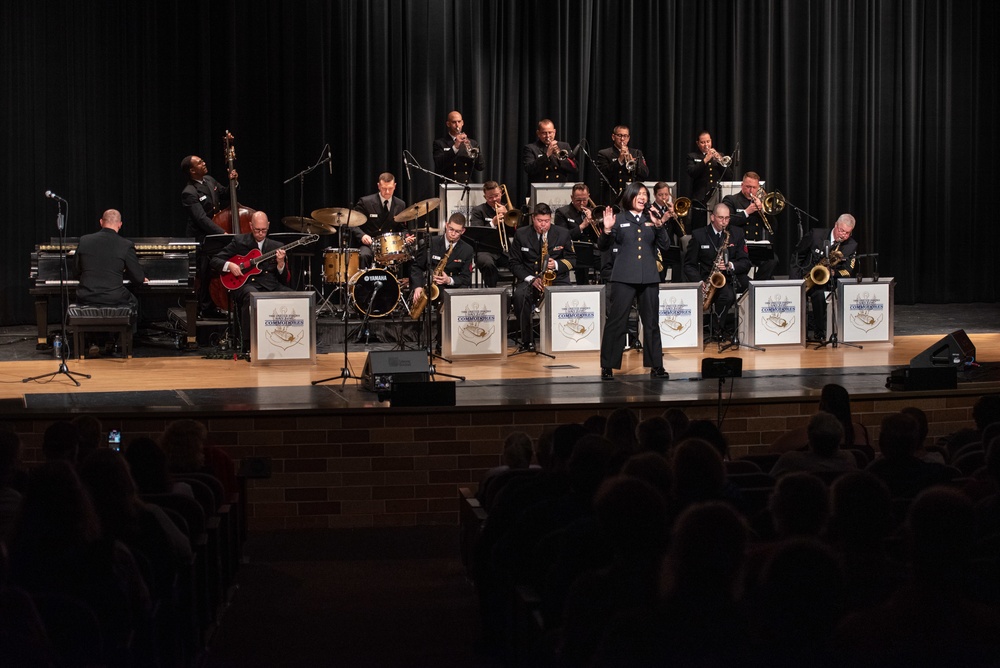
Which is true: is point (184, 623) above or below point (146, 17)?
below

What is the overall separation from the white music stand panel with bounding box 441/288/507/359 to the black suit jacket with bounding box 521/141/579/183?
9.27 ft

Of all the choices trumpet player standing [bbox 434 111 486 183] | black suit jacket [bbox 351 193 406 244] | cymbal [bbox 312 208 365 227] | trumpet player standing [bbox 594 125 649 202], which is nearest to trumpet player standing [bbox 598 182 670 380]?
cymbal [bbox 312 208 365 227]

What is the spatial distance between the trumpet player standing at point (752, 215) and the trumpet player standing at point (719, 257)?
1.66 feet

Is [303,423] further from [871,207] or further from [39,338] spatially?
[871,207]

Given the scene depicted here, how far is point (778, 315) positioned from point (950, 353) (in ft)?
9.84

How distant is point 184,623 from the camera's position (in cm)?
420

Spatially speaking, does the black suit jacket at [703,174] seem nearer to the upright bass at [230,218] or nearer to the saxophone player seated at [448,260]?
the saxophone player seated at [448,260]

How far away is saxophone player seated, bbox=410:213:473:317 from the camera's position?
11.3 metres

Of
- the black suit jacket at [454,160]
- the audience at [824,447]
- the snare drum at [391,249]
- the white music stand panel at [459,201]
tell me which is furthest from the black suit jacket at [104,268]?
the audience at [824,447]

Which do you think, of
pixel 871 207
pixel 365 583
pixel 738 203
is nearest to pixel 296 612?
pixel 365 583

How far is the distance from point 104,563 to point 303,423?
11.2ft

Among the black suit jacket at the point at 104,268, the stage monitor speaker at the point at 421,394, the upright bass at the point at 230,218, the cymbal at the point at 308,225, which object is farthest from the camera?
the upright bass at the point at 230,218

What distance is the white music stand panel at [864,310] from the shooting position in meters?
12.0

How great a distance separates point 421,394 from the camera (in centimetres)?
704
